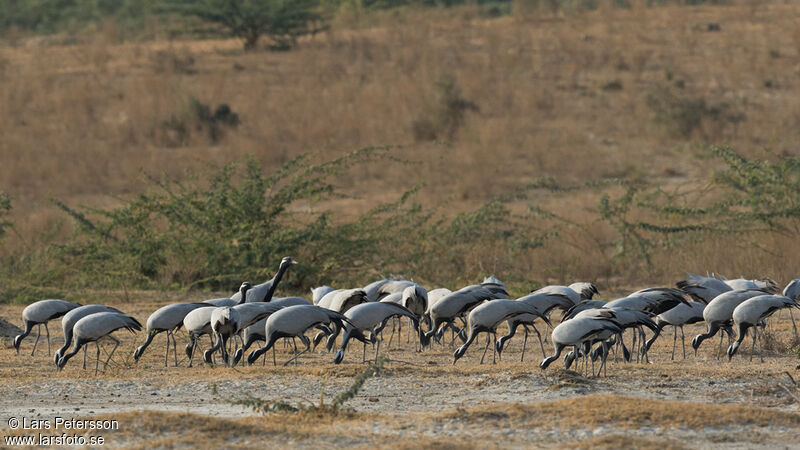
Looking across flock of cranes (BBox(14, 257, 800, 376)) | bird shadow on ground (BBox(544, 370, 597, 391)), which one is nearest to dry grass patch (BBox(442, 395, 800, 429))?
bird shadow on ground (BBox(544, 370, 597, 391))

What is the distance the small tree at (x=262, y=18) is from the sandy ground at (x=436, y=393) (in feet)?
79.1

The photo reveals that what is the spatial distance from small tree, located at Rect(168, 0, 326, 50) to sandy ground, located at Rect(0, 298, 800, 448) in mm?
24106

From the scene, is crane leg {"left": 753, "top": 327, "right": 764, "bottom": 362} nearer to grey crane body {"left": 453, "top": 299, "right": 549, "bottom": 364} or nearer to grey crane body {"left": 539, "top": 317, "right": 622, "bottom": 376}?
grey crane body {"left": 539, "top": 317, "right": 622, "bottom": 376}

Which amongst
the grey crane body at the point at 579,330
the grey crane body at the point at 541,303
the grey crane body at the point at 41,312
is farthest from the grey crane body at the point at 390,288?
the grey crane body at the point at 579,330

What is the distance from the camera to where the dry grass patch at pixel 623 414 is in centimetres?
701

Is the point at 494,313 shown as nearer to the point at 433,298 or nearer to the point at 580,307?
the point at 580,307

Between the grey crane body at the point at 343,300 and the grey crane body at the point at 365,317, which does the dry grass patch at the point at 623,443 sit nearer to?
the grey crane body at the point at 365,317

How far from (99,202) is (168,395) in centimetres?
1600

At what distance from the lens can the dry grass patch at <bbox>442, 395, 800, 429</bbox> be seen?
701 cm

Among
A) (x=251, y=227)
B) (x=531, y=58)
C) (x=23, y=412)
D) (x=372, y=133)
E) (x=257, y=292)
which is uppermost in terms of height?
(x=531, y=58)

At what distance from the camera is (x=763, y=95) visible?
1134 inches

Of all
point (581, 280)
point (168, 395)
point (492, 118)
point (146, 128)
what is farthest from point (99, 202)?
point (168, 395)

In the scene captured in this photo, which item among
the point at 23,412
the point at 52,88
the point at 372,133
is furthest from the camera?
the point at 52,88

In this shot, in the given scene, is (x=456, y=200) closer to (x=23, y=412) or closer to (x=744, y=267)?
(x=744, y=267)
